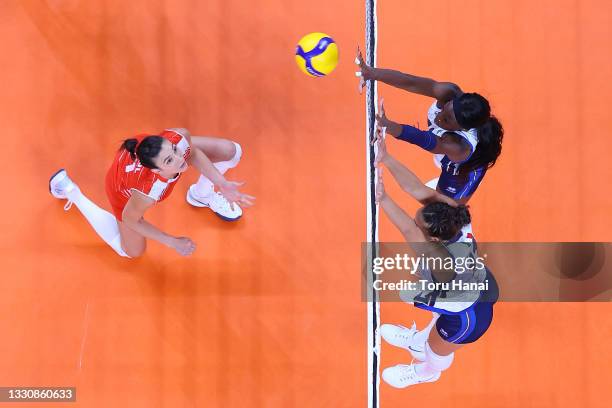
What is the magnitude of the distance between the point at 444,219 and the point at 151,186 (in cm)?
166

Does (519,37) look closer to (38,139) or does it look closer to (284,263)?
(284,263)

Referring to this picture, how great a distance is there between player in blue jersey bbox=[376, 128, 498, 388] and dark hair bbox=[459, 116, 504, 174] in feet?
0.85

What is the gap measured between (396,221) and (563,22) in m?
2.46

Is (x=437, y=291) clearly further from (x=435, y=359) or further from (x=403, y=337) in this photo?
(x=403, y=337)

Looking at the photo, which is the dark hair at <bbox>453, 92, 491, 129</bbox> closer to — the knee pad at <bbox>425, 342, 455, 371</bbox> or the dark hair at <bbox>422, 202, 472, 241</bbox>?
the dark hair at <bbox>422, 202, 472, 241</bbox>

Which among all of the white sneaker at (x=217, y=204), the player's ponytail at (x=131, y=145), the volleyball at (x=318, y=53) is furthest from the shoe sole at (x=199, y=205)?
the volleyball at (x=318, y=53)

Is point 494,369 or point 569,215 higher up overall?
point 569,215

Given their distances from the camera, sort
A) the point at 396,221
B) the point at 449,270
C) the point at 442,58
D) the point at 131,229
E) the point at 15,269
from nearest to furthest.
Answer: the point at 449,270
the point at 396,221
the point at 131,229
the point at 15,269
the point at 442,58

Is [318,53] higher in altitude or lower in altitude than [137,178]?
higher

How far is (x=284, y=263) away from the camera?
423 centimetres

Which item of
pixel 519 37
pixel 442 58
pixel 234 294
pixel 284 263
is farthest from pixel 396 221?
pixel 519 37

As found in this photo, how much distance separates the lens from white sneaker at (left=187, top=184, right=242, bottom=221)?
4.06 m

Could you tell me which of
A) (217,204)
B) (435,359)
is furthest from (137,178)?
(435,359)

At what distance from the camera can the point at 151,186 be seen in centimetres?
336
